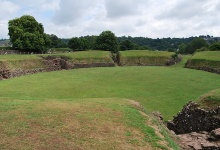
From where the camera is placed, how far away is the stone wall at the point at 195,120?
1431cm

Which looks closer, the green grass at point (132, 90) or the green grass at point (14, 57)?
the green grass at point (132, 90)

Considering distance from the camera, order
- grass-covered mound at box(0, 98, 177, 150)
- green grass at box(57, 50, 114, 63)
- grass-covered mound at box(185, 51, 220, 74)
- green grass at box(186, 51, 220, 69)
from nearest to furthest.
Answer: grass-covered mound at box(0, 98, 177, 150) < grass-covered mound at box(185, 51, 220, 74) < green grass at box(186, 51, 220, 69) < green grass at box(57, 50, 114, 63)

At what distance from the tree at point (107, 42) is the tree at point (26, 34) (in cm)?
1668

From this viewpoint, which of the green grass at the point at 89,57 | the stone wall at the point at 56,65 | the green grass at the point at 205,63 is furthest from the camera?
the green grass at the point at 89,57

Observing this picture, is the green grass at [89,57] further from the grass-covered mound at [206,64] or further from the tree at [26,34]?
the grass-covered mound at [206,64]

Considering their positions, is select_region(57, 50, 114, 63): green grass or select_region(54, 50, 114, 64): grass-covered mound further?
select_region(57, 50, 114, 63): green grass

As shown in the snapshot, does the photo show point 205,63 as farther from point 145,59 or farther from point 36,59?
point 36,59

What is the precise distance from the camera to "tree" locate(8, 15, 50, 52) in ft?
189

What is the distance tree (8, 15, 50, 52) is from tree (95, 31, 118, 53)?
16.7 meters

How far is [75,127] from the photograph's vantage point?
34.6 feet

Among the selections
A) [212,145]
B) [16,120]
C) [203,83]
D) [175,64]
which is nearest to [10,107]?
[16,120]

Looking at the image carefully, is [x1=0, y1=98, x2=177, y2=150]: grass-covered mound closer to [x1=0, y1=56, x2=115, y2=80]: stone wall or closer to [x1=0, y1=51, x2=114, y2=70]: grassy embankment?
[x1=0, y1=51, x2=114, y2=70]: grassy embankment

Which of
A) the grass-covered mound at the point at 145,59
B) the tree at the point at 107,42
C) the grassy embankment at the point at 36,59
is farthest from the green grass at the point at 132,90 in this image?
the tree at the point at 107,42

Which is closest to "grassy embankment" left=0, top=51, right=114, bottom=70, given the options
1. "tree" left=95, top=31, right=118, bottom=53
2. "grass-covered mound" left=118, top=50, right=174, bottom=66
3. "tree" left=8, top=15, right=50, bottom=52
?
"grass-covered mound" left=118, top=50, right=174, bottom=66
